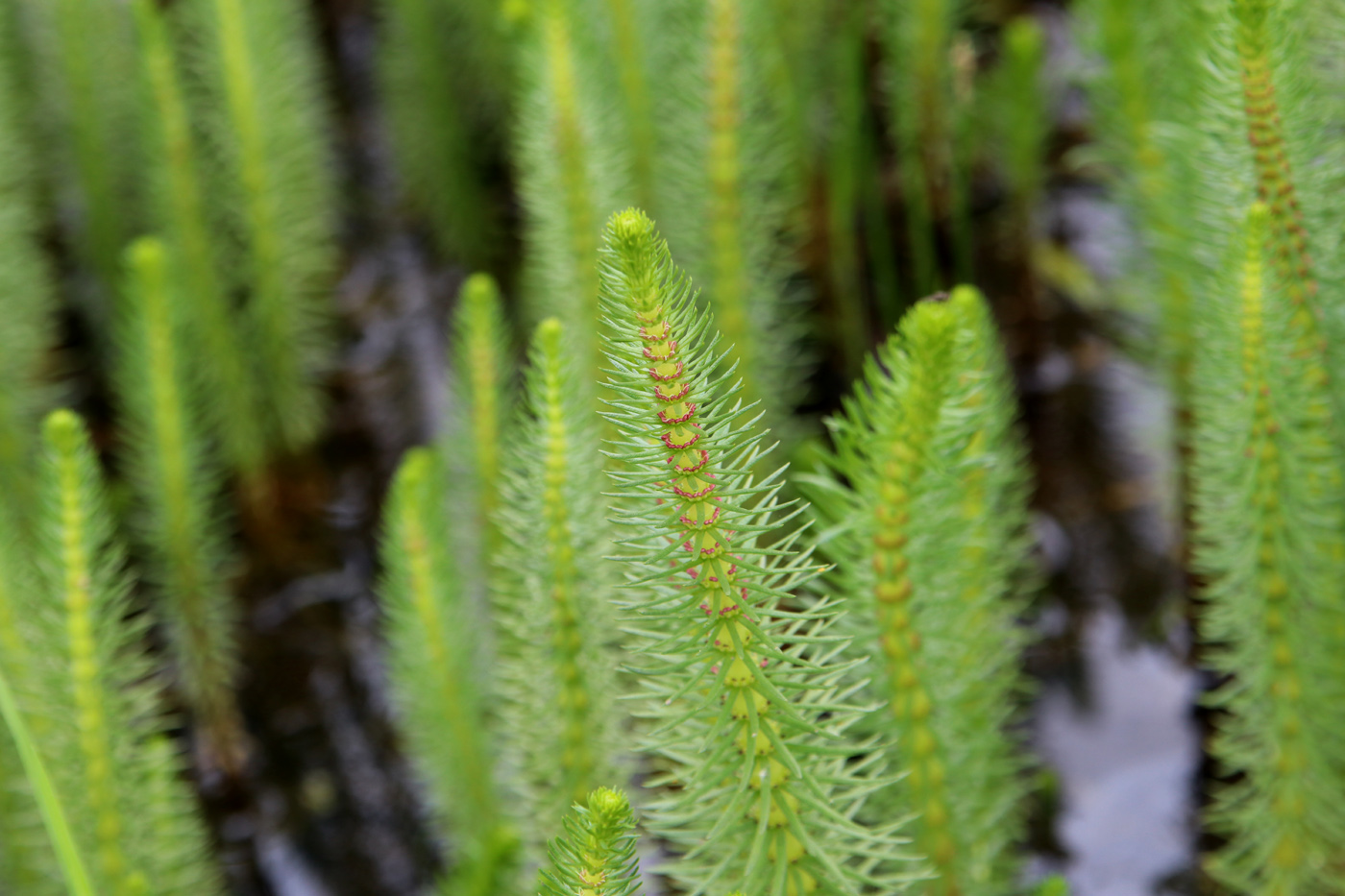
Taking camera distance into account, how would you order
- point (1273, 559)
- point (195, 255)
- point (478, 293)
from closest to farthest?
point (1273, 559) < point (478, 293) < point (195, 255)

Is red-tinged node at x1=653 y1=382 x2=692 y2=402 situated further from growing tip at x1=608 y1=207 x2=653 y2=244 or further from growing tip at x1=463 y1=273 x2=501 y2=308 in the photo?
growing tip at x1=463 y1=273 x2=501 y2=308

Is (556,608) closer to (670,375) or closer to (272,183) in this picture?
(670,375)

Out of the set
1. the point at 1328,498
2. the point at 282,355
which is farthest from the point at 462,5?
the point at 1328,498

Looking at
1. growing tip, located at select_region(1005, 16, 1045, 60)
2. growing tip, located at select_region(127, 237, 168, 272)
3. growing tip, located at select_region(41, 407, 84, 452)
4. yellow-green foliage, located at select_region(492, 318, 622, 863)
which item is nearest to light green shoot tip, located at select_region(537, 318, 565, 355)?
yellow-green foliage, located at select_region(492, 318, 622, 863)

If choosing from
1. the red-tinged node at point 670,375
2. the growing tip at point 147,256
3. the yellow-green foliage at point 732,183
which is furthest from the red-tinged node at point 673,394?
the growing tip at point 147,256

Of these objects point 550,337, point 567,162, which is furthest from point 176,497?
point 550,337

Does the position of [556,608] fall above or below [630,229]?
below
